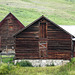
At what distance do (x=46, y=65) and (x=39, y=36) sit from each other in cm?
391

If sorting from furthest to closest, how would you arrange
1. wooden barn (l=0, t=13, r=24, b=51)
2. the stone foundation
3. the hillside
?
the hillside < wooden barn (l=0, t=13, r=24, b=51) < the stone foundation

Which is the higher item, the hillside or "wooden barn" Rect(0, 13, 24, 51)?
the hillside

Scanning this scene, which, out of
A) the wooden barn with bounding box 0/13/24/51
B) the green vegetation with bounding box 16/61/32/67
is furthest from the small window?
the wooden barn with bounding box 0/13/24/51

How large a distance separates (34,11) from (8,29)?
2666 inches

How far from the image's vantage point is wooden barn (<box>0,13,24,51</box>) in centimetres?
3719

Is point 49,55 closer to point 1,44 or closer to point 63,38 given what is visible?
point 63,38

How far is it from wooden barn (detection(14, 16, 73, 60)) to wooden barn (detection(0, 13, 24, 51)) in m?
11.7

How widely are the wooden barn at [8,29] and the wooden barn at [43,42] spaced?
11678 mm

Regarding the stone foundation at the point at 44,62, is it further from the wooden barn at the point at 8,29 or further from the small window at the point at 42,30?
the wooden barn at the point at 8,29

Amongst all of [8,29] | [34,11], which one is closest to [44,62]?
[8,29]

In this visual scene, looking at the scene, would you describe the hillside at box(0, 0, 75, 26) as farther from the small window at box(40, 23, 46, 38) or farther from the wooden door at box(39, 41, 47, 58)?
the wooden door at box(39, 41, 47, 58)

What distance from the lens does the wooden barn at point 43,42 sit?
2544 centimetres

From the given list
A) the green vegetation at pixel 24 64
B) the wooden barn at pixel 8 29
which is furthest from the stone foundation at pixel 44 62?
the wooden barn at pixel 8 29

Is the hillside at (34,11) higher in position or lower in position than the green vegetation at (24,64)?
higher
